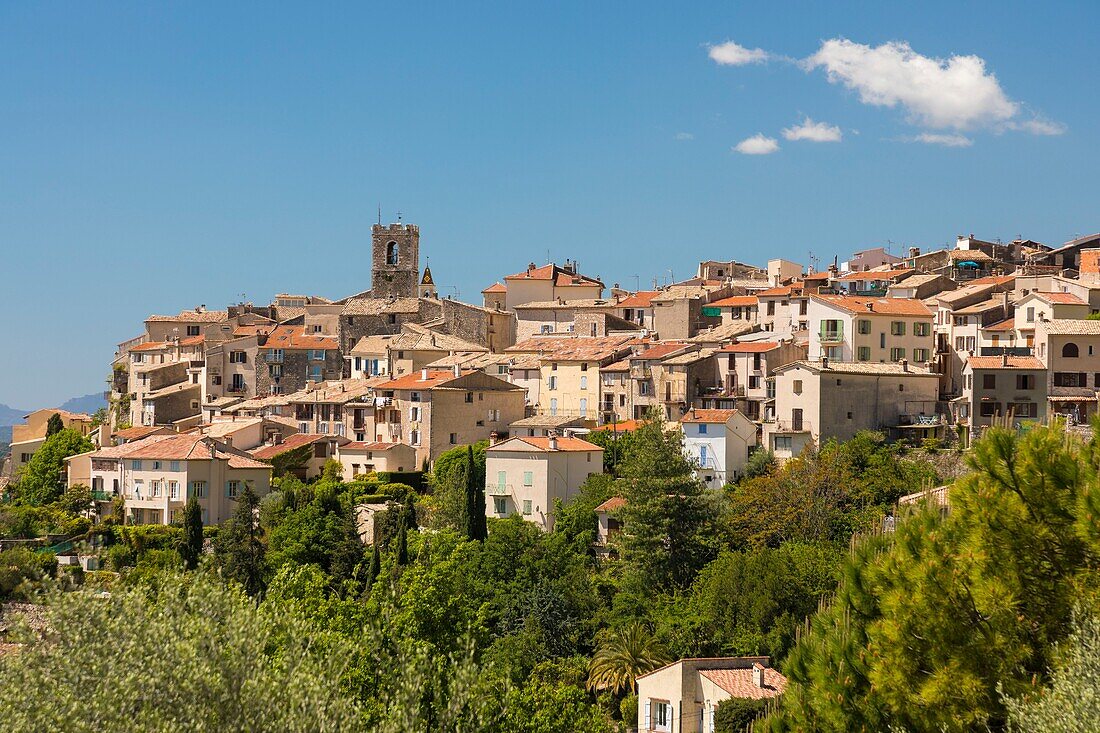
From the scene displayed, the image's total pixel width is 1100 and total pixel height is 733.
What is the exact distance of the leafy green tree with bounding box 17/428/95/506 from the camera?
70.9 meters

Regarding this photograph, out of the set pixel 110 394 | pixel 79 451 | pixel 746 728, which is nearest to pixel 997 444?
pixel 746 728

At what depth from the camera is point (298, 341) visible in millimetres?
83375

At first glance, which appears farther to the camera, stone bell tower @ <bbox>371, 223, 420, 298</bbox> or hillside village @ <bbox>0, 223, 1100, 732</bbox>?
stone bell tower @ <bbox>371, 223, 420, 298</bbox>

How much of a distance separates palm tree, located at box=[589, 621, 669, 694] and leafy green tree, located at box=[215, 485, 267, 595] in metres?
13.5

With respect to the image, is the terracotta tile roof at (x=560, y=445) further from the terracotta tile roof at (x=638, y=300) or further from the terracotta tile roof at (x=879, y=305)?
the terracotta tile roof at (x=638, y=300)

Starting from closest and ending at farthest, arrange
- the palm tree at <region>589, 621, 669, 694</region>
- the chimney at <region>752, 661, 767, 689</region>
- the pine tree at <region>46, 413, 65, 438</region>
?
1. the chimney at <region>752, 661, 767, 689</region>
2. the palm tree at <region>589, 621, 669, 694</region>
3. the pine tree at <region>46, 413, 65, 438</region>

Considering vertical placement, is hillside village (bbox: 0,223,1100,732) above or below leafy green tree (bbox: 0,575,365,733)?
above

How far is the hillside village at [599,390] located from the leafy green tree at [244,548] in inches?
98.5

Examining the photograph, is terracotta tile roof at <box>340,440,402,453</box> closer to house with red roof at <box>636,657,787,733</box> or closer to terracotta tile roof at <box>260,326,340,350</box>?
terracotta tile roof at <box>260,326,340,350</box>

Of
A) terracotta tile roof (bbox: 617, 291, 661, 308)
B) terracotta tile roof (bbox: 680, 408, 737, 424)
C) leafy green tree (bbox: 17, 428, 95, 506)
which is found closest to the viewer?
terracotta tile roof (bbox: 680, 408, 737, 424)

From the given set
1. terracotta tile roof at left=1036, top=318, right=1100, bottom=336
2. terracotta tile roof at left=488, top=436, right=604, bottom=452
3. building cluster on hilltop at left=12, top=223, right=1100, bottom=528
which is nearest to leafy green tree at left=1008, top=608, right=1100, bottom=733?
building cluster on hilltop at left=12, top=223, right=1100, bottom=528

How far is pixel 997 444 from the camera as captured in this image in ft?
67.8

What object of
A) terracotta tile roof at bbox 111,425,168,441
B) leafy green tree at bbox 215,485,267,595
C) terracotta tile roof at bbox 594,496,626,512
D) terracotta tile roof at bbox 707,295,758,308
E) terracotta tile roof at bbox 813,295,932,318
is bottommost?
leafy green tree at bbox 215,485,267,595

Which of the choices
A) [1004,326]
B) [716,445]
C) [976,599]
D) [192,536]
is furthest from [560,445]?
[976,599]
